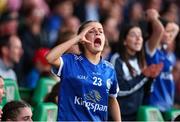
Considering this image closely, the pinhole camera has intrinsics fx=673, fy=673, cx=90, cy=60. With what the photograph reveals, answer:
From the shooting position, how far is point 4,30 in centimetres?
1041

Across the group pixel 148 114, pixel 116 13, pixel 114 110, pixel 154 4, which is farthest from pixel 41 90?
pixel 154 4

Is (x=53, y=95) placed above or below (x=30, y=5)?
below

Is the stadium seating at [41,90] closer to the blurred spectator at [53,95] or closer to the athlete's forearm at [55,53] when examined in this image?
the blurred spectator at [53,95]

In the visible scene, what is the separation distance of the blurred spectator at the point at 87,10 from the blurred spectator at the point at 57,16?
0.21 metres

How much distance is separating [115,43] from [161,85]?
0.89 meters

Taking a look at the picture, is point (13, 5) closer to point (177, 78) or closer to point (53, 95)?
point (177, 78)

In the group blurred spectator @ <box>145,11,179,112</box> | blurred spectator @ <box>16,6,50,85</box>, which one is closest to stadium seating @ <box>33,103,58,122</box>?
blurred spectator @ <box>145,11,179,112</box>

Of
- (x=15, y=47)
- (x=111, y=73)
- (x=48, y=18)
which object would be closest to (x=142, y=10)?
(x=48, y=18)

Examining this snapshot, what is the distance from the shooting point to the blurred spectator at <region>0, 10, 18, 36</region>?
10.3m

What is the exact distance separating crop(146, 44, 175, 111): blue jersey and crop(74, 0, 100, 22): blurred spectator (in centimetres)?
403

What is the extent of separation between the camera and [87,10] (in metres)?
12.6

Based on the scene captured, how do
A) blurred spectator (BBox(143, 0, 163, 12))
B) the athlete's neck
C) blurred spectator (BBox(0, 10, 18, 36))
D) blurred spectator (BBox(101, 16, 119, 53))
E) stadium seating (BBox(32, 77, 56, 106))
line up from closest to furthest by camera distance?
1. the athlete's neck
2. stadium seating (BBox(32, 77, 56, 106))
3. blurred spectator (BBox(0, 10, 18, 36))
4. blurred spectator (BBox(101, 16, 119, 53))
5. blurred spectator (BBox(143, 0, 163, 12))

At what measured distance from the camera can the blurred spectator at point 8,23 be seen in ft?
33.8

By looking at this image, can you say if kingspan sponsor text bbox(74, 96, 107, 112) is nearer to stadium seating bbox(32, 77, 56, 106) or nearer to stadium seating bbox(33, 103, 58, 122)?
stadium seating bbox(33, 103, 58, 122)
